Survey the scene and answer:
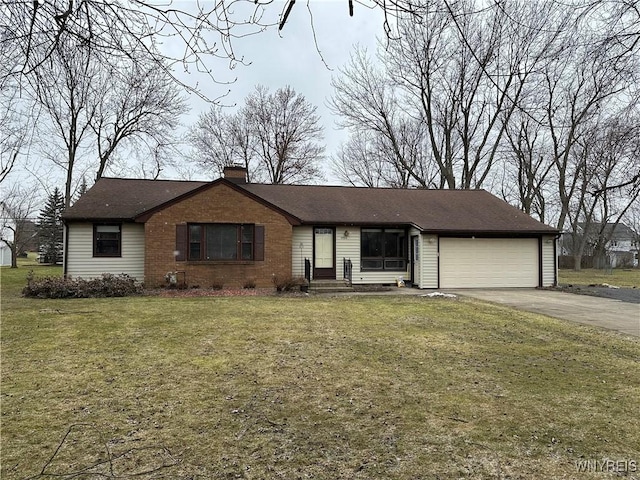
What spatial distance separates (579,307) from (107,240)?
645 inches

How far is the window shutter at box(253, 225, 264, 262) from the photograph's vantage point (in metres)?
15.9

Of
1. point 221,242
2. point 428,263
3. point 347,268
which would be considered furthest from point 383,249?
point 221,242

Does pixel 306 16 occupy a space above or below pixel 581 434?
above

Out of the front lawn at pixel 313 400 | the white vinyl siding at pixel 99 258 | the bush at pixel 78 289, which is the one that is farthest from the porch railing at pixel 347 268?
the front lawn at pixel 313 400

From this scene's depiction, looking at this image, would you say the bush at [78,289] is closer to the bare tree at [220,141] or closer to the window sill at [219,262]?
the window sill at [219,262]

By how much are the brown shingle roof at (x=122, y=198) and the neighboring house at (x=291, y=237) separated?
0.04 m

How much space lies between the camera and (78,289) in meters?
12.9

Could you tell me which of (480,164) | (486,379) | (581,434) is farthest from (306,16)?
(480,164)

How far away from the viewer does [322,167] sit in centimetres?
3538

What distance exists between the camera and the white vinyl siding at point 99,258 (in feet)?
51.1

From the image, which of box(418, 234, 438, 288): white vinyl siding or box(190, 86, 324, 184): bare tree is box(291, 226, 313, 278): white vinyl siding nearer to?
box(418, 234, 438, 288): white vinyl siding

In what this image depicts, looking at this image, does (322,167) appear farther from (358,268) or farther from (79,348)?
(79,348)

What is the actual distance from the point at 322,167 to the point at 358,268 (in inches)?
773

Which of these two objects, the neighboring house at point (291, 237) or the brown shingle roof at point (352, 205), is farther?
the brown shingle roof at point (352, 205)
